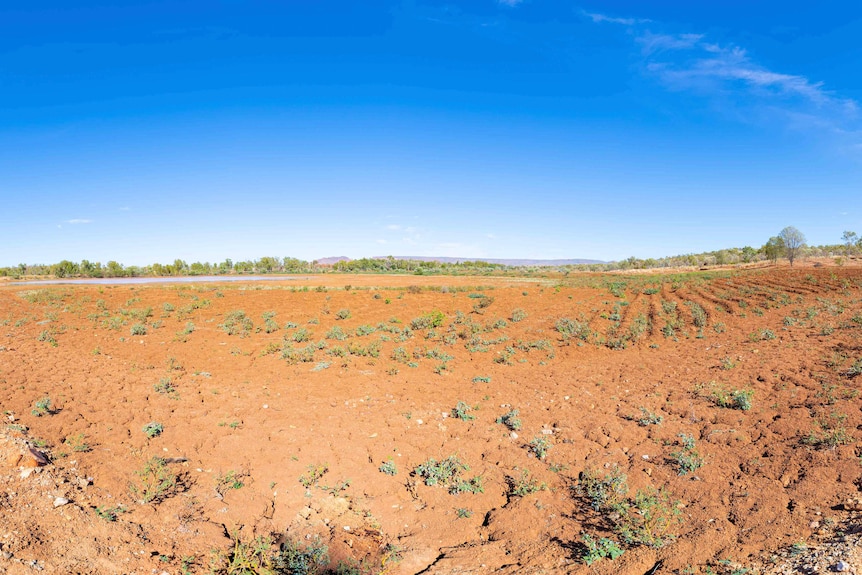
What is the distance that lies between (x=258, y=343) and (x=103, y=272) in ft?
306

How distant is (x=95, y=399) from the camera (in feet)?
29.4

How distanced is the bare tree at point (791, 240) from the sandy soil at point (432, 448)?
186 feet

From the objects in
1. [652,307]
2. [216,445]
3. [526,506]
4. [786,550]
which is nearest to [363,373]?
[216,445]

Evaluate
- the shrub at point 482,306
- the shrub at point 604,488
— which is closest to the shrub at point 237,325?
the shrub at point 482,306

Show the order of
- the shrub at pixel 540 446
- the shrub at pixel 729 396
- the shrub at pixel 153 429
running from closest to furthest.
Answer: the shrub at pixel 540 446 → the shrub at pixel 153 429 → the shrub at pixel 729 396

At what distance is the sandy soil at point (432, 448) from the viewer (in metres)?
4.77

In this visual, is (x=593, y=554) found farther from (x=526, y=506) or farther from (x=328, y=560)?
(x=328, y=560)

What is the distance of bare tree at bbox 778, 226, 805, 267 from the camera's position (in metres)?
57.4

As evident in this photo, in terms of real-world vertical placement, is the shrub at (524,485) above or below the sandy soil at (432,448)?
below

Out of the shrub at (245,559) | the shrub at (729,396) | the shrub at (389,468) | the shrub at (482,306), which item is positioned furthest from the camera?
the shrub at (482,306)

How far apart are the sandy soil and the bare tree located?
56.7 meters

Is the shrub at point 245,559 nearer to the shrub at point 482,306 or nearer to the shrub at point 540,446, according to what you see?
the shrub at point 540,446

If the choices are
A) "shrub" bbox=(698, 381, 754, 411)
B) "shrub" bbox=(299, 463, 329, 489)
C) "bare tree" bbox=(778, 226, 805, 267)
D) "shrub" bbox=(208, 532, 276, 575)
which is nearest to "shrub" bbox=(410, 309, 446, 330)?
"shrub" bbox=(698, 381, 754, 411)

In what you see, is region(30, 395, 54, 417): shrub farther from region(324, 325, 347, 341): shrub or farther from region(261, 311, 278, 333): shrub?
region(261, 311, 278, 333): shrub
